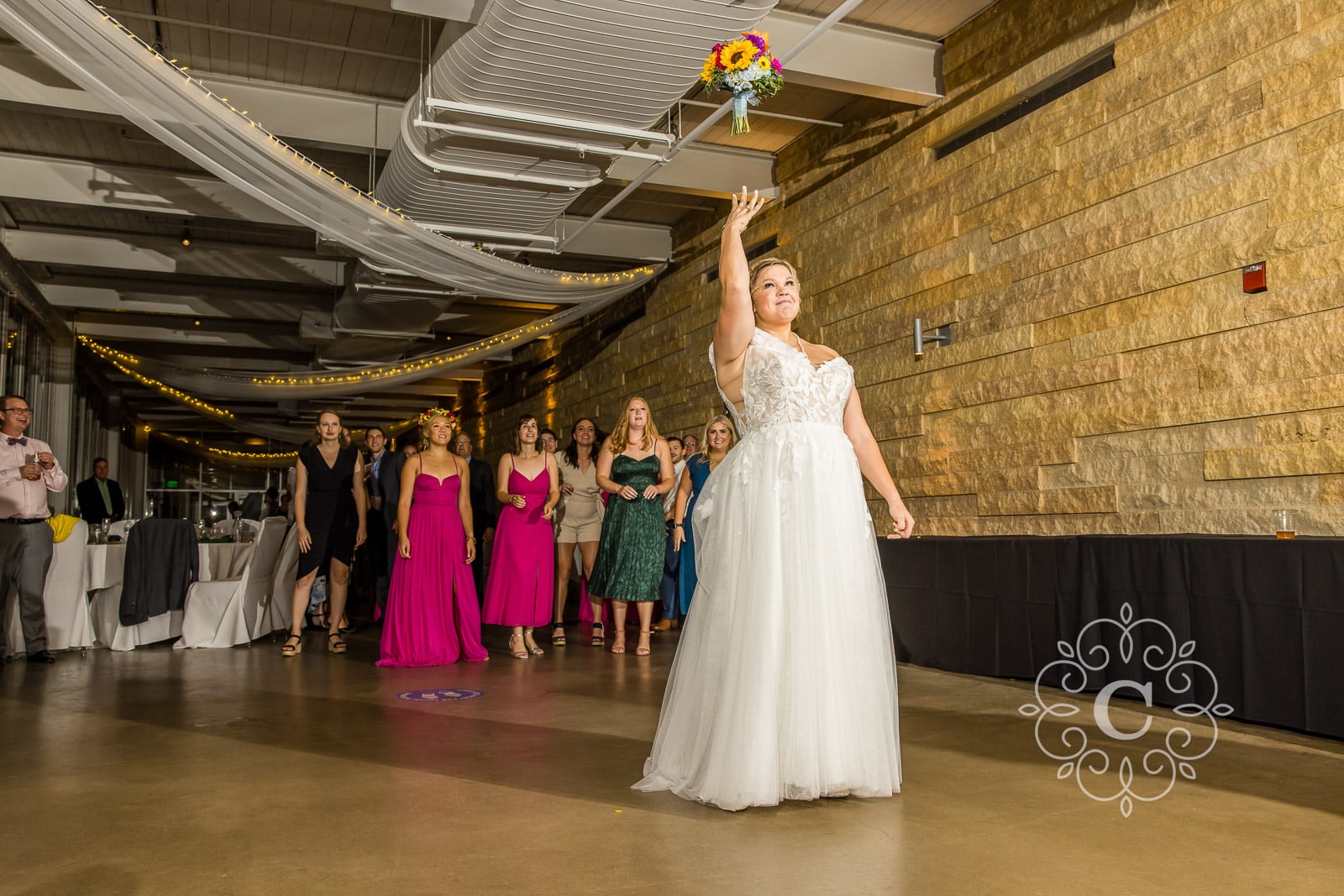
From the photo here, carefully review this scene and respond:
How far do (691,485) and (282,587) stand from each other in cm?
318

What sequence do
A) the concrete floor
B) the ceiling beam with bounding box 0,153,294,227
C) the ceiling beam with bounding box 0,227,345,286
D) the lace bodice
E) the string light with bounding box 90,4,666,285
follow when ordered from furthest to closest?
1. the ceiling beam with bounding box 0,227,345,286
2. the ceiling beam with bounding box 0,153,294,227
3. the string light with bounding box 90,4,666,285
4. the lace bodice
5. the concrete floor

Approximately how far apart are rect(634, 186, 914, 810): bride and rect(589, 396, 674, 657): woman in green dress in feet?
11.1

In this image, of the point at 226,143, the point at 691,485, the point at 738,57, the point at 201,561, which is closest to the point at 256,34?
the point at 226,143

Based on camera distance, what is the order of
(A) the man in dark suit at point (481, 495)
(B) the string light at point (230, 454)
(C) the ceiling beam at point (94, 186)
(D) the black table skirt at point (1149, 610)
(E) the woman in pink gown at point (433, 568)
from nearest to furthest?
(D) the black table skirt at point (1149, 610), (E) the woman in pink gown at point (433, 568), (C) the ceiling beam at point (94, 186), (A) the man in dark suit at point (481, 495), (B) the string light at point (230, 454)

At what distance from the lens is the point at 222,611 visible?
698 cm

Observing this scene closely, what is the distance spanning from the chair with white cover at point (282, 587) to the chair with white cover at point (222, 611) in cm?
34

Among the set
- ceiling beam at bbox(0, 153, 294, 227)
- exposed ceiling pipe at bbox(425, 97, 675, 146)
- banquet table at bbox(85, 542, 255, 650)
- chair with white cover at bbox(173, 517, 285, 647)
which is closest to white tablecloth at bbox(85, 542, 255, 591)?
banquet table at bbox(85, 542, 255, 650)

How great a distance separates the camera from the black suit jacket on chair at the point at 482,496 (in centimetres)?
820

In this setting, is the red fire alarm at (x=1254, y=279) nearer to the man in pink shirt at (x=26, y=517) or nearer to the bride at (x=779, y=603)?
the bride at (x=779, y=603)

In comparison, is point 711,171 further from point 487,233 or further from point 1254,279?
point 1254,279

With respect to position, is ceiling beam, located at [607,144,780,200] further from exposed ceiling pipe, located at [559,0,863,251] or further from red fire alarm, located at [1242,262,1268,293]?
red fire alarm, located at [1242,262,1268,293]

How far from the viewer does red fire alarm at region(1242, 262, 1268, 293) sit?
13.4ft

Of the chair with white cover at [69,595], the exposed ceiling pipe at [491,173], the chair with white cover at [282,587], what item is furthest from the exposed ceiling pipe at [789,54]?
the chair with white cover at [69,595]

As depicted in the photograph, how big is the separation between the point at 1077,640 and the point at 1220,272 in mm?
1702
